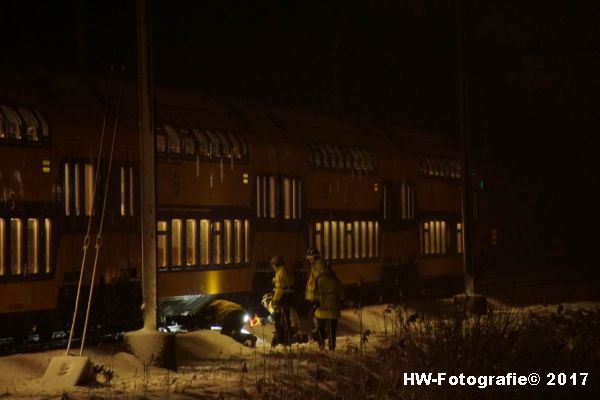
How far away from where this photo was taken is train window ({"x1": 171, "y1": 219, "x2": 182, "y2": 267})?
2095 cm

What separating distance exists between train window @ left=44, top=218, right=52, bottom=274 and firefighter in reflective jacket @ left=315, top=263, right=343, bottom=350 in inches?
158

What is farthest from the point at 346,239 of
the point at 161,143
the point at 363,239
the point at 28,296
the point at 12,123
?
the point at 12,123

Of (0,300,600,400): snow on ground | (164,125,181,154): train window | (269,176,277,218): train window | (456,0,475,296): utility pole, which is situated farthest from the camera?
(269,176,277,218): train window

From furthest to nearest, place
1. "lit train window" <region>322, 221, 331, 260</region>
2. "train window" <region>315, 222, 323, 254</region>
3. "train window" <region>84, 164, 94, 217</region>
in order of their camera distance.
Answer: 1. "lit train window" <region>322, 221, 331, 260</region>
2. "train window" <region>315, 222, 323, 254</region>
3. "train window" <region>84, 164, 94, 217</region>

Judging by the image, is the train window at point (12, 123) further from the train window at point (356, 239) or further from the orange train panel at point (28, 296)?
the train window at point (356, 239)

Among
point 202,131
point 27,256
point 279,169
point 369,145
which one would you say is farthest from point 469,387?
point 369,145

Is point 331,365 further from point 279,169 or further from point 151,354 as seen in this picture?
point 279,169

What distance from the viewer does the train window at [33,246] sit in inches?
690

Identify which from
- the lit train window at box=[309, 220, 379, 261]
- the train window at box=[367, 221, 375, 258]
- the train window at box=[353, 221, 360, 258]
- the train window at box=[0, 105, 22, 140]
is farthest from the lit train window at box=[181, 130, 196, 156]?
the train window at box=[367, 221, 375, 258]

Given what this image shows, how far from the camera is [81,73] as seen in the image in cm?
2144

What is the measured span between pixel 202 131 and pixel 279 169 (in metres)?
2.90

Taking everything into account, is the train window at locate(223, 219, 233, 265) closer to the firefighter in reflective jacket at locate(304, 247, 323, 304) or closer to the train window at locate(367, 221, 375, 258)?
the firefighter in reflective jacket at locate(304, 247, 323, 304)

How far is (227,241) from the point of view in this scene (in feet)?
74.7

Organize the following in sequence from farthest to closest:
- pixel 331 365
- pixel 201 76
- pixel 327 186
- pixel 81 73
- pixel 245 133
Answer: pixel 201 76 → pixel 327 186 → pixel 245 133 → pixel 81 73 → pixel 331 365
